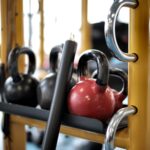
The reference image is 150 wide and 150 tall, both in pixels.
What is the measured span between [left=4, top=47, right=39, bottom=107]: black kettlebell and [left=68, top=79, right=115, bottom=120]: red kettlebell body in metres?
0.27

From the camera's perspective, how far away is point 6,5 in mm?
1126

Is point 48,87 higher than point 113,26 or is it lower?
lower

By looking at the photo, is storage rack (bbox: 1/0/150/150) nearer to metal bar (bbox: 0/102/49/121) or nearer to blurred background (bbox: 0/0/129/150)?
metal bar (bbox: 0/102/49/121)

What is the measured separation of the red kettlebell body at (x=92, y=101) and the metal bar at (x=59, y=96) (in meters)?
0.04

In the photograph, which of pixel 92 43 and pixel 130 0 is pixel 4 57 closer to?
pixel 130 0

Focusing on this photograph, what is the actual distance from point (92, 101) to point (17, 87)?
0.37 metres

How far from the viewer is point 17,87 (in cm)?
98

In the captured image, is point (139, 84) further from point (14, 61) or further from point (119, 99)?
point (14, 61)

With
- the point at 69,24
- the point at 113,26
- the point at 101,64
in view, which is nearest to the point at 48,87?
the point at 101,64

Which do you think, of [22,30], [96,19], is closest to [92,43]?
[96,19]

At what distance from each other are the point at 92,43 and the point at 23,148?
7.00 ft

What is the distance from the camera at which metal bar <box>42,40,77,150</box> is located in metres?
0.74

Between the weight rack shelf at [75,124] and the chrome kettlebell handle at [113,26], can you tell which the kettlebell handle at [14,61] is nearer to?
the weight rack shelf at [75,124]

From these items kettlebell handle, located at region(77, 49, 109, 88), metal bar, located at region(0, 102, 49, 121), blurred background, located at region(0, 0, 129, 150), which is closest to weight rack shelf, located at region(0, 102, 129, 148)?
metal bar, located at region(0, 102, 49, 121)
